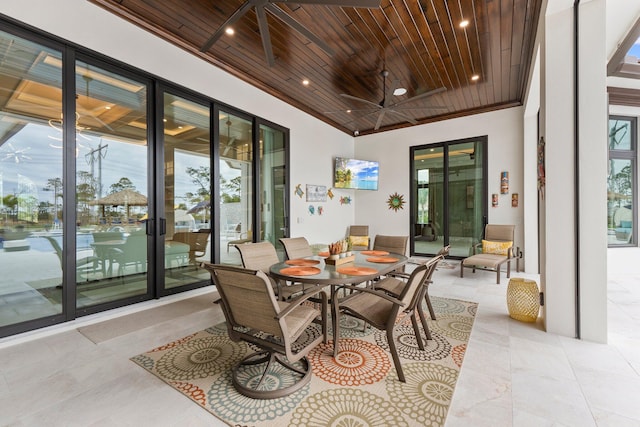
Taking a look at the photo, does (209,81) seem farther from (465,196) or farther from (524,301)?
(465,196)

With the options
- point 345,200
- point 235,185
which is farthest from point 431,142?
point 235,185

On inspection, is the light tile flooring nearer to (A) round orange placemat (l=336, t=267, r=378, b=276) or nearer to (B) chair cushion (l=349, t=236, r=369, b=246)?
(A) round orange placemat (l=336, t=267, r=378, b=276)

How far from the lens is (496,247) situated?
5254 mm

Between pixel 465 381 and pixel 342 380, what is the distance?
0.86 metres

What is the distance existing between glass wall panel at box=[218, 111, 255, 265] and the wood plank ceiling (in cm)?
86

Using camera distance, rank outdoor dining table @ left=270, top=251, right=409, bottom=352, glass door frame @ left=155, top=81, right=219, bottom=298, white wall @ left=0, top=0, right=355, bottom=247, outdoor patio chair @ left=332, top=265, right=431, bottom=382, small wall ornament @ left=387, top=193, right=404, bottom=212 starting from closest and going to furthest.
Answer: outdoor patio chair @ left=332, top=265, right=431, bottom=382, outdoor dining table @ left=270, top=251, right=409, bottom=352, white wall @ left=0, top=0, right=355, bottom=247, glass door frame @ left=155, top=81, right=219, bottom=298, small wall ornament @ left=387, top=193, right=404, bottom=212

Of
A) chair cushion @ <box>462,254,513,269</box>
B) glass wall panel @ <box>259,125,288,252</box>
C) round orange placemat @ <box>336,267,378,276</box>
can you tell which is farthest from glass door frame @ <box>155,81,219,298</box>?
chair cushion @ <box>462,254,513,269</box>

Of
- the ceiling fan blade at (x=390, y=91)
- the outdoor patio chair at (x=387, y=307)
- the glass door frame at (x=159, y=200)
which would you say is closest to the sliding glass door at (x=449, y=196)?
the ceiling fan blade at (x=390, y=91)

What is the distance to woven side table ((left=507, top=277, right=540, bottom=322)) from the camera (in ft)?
9.52

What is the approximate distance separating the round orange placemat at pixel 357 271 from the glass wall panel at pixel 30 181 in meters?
2.81

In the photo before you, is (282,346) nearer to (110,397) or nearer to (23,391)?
(110,397)

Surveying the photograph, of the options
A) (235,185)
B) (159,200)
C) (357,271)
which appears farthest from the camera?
(235,185)

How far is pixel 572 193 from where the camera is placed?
2617 millimetres

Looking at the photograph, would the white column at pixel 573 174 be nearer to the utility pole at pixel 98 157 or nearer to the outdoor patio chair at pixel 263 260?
the outdoor patio chair at pixel 263 260
